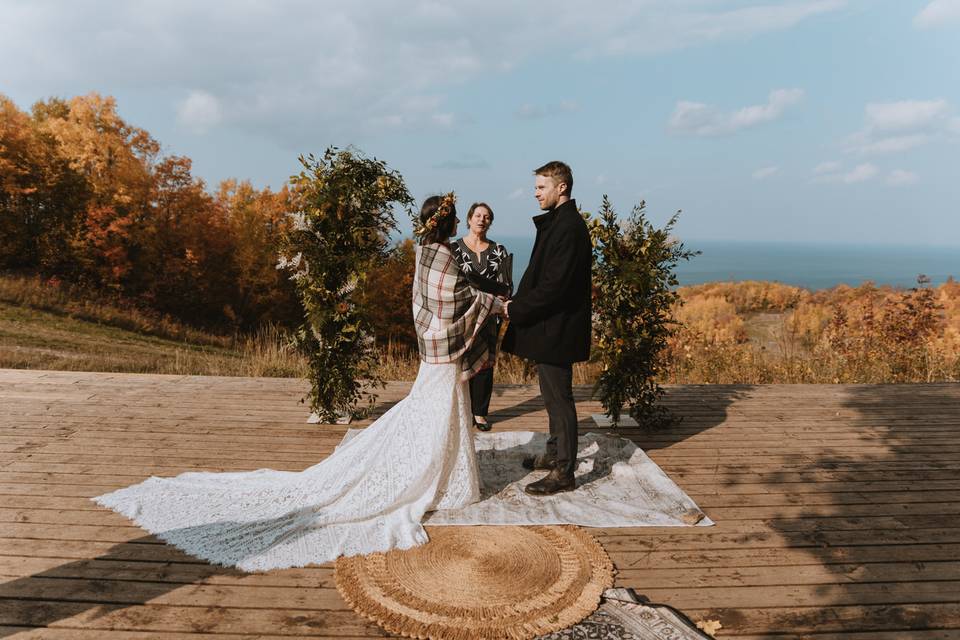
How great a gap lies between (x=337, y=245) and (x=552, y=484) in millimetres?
2617

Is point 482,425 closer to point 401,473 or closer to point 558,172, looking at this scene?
point 401,473

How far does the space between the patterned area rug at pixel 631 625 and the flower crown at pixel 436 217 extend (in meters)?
2.15

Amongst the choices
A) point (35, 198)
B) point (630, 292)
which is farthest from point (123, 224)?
point (630, 292)

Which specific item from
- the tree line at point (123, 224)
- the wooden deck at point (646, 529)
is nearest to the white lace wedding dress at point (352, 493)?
the wooden deck at point (646, 529)

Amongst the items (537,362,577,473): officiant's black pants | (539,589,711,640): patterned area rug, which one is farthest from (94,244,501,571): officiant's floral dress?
(539,589,711,640): patterned area rug

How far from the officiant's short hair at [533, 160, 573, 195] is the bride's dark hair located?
24.6 inches

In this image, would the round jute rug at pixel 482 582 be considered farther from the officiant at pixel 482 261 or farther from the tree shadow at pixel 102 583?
the officiant at pixel 482 261

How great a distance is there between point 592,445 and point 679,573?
6.36ft

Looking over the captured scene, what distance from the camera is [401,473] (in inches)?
143

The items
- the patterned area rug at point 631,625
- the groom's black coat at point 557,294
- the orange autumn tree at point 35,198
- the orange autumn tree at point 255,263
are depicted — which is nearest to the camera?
the patterned area rug at point 631,625

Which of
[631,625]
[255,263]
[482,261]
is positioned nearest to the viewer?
[631,625]

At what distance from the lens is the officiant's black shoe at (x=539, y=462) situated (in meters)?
4.40

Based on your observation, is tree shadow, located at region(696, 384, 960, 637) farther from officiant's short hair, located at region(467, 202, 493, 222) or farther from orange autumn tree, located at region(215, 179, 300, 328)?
orange autumn tree, located at region(215, 179, 300, 328)

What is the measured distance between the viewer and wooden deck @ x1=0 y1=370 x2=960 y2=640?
2641mm
